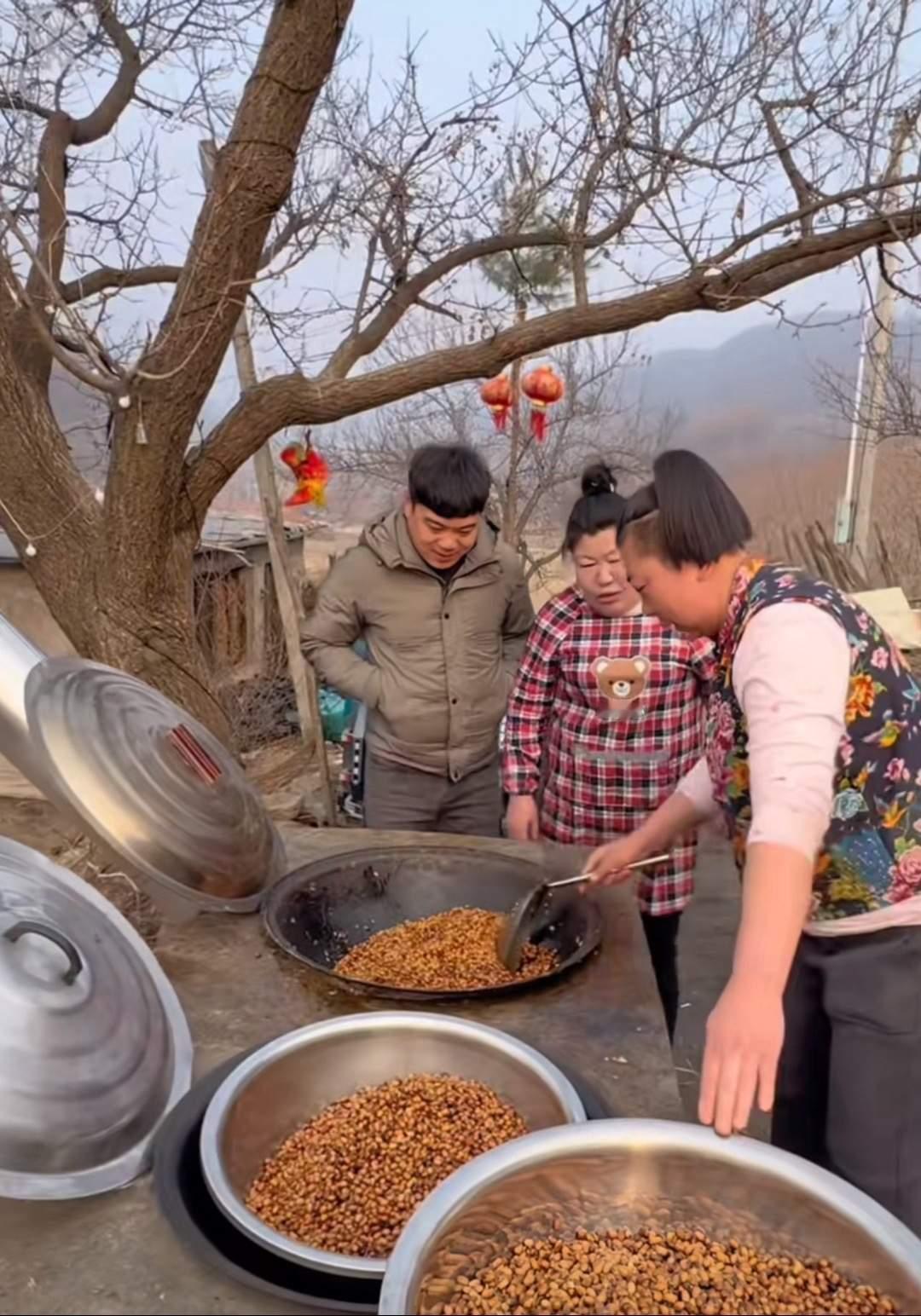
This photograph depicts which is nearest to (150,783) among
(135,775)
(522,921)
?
(135,775)

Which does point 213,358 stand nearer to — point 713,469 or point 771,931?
point 713,469

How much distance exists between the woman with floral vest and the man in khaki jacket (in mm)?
1108

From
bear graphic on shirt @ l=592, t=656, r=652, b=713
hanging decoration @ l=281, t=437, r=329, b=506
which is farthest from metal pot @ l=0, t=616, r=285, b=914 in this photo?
hanging decoration @ l=281, t=437, r=329, b=506

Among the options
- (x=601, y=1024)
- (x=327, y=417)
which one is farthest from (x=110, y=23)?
(x=601, y=1024)

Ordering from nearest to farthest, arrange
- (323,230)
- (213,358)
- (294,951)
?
(294,951)
(213,358)
(323,230)

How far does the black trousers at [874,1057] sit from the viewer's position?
157 cm

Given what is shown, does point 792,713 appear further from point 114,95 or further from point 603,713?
point 114,95

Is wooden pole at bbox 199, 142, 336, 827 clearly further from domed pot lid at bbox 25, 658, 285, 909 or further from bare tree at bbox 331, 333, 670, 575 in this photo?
domed pot lid at bbox 25, 658, 285, 909

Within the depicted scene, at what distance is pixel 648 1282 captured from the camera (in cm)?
112

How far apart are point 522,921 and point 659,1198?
77 cm

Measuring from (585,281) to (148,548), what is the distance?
187 cm

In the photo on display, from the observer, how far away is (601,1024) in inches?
68.9

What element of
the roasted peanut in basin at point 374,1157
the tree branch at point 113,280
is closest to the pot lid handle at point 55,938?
the roasted peanut in basin at point 374,1157

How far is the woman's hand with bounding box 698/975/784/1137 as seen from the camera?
106 cm
